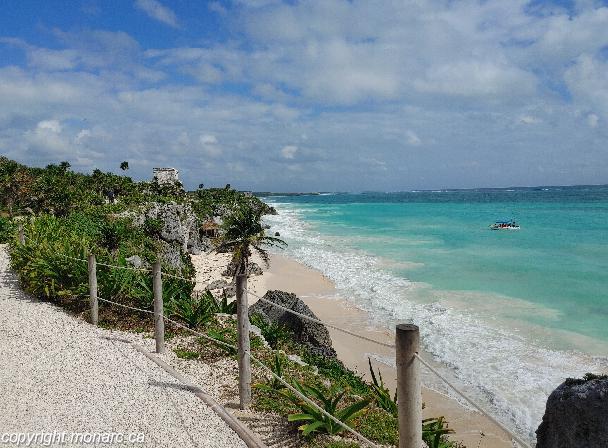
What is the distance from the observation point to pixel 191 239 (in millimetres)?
35344

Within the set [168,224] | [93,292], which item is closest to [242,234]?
[168,224]

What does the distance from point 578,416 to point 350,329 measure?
454 inches

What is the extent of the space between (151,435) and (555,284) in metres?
24.6

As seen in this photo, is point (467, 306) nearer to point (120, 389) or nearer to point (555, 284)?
point (555, 284)

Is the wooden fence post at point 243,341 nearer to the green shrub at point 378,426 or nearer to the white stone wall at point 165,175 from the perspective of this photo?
the green shrub at point 378,426

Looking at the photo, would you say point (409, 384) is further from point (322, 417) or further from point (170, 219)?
point (170, 219)

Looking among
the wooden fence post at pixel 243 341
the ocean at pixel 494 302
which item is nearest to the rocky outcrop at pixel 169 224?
the ocean at pixel 494 302

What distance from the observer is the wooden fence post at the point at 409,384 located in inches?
123

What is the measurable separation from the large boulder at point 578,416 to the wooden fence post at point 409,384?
3004mm

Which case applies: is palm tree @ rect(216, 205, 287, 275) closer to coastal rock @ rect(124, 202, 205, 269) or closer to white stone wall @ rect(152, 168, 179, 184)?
coastal rock @ rect(124, 202, 205, 269)

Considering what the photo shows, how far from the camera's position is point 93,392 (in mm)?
5949

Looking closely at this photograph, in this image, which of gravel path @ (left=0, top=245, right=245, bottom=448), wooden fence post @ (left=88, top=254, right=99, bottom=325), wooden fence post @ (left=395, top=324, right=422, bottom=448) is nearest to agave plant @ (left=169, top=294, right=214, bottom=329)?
gravel path @ (left=0, top=245, right=245, bottom=448)

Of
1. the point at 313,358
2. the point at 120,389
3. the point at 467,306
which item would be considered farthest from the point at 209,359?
the point at 467,306

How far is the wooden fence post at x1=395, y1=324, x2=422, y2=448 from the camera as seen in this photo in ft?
10.3
